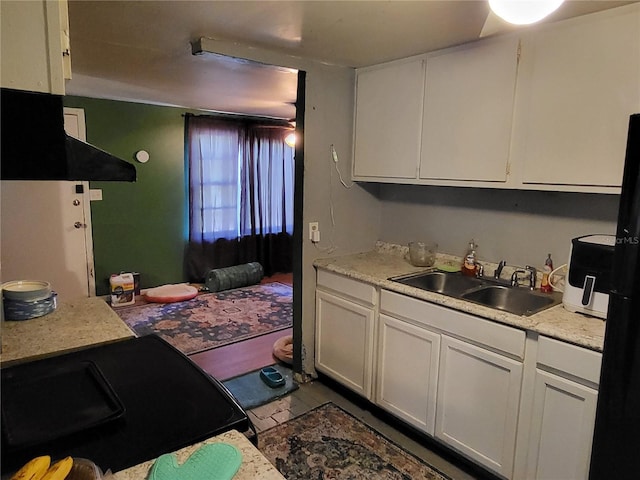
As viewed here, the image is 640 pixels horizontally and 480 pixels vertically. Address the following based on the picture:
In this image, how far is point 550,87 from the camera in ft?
6.49

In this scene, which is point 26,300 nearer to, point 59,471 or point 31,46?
point 59,471

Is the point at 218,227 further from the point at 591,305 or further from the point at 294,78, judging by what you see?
the point at 591,305

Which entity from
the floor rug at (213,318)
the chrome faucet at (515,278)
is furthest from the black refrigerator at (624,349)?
the floor rug at (213,318)

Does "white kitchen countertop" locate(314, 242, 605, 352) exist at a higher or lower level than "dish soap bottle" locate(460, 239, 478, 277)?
lower

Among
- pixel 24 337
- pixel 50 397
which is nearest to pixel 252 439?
pixel 50 397

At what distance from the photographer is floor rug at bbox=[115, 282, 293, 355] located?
149 inches

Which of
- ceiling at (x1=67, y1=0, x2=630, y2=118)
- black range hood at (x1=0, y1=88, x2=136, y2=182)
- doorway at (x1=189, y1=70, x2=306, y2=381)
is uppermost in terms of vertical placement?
ceiling at (x1=67, y1=0, x2=630, y2=118)

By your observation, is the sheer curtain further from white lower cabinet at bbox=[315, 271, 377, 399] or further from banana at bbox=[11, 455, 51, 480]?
banana at bbox=[11, 455, 51, 480]

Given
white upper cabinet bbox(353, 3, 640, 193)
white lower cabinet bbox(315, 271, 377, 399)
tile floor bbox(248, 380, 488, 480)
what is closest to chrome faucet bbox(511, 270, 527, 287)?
white upper cabinet bbox(353, 3, 640, 193)

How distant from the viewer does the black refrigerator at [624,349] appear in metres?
1.29

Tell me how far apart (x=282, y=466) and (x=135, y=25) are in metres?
2.31

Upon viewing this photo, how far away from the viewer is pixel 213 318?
425 cm

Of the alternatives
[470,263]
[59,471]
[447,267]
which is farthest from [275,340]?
[59,471]

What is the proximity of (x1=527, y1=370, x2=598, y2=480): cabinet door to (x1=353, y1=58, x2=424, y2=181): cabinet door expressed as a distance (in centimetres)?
138
